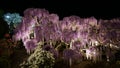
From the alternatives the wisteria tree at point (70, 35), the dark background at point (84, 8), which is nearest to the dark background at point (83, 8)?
the dark background at point (84, 8)

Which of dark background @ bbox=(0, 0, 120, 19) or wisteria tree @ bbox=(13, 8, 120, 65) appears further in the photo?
dark background @ bbox=(0, 0, 120, 19)

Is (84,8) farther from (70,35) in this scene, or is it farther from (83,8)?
(70,35)

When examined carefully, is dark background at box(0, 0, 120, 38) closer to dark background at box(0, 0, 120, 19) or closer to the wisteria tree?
dark background at box(0, 0, 120, 19)

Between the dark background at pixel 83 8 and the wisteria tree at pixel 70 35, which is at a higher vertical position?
the dark background at pixel 83 8

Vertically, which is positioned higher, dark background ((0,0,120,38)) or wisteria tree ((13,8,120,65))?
dark background ((0,0,120,38))

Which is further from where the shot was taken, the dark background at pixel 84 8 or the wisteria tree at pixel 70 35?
the dark background at pixel 84 8

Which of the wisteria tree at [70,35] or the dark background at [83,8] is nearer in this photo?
the wisteria tree at [70,35]

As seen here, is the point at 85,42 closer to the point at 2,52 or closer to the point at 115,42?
the point at 115,42

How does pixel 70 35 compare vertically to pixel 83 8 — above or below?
below

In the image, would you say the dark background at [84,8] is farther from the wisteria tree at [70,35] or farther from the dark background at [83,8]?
the wisteria tree at [70,35]

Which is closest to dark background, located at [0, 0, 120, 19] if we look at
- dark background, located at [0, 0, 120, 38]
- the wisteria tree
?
dark background, located at [0, 0, 120, 38]

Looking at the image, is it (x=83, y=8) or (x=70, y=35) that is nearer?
(x=70, y=35)

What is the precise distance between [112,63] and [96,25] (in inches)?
45.6

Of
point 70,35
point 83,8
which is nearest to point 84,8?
point 83,8
